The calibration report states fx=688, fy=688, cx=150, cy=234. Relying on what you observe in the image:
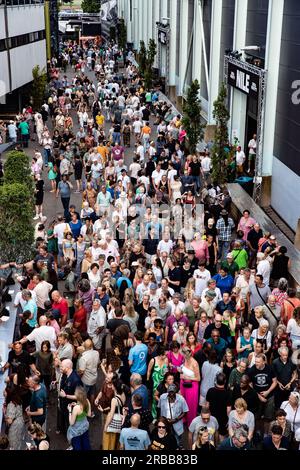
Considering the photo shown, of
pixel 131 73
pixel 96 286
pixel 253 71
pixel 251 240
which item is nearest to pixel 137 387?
pixel 96 286

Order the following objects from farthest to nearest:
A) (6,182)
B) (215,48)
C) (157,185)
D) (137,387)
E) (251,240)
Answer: (215,48)
(157,185)
(6,182)
(251,240)
(137,387)

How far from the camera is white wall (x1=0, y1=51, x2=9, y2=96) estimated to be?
3559 cm

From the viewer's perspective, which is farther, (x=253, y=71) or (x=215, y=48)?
(x=215, y=48)

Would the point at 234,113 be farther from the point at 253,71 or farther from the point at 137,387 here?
the point at 137,387

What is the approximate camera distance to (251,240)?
49.1 ft

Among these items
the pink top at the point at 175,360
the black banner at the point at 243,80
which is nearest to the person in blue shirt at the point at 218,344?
the pink top at the point at 175,360

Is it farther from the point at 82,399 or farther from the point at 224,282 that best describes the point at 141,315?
the point at 82,399

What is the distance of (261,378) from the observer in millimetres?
9289

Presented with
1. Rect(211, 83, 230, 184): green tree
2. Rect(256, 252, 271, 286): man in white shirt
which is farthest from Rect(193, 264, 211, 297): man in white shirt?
Rect(211, 83, 230, 184): green tree

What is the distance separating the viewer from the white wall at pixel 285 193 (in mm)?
18406

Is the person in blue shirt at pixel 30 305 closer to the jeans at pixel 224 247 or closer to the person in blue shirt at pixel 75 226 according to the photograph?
the person in blue shirt at pixel 75 226

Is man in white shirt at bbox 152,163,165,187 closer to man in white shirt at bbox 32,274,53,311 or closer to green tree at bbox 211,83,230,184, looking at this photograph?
green tree at bbox 211,83,230,184

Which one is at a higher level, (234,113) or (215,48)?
(215,48)

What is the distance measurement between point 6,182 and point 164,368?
7923 mm
